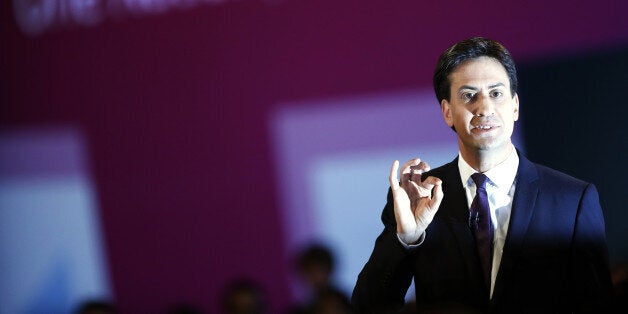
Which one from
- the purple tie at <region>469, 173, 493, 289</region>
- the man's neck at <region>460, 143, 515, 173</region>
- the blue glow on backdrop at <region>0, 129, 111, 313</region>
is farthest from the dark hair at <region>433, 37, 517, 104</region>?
the blue glow on backdrop at <region>0, 129, 111, 313</region>

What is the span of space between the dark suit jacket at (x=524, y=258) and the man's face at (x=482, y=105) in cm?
10

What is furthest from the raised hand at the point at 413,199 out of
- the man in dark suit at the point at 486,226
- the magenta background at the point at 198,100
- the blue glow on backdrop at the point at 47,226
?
the blue glow on backdrop at the point at 47,226

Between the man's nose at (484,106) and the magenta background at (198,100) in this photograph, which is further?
the magenta background at (198,100)

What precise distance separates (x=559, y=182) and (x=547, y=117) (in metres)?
1.17

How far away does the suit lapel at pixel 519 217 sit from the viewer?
202 cm

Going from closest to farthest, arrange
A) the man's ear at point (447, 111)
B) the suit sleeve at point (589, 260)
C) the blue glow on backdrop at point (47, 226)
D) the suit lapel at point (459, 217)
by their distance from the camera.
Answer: the suit sleeve at point (589, 260), the suit lapel at point (459, 217), the man's ear at point (447, 111), the blue glow on backdrop at point (47, 226)

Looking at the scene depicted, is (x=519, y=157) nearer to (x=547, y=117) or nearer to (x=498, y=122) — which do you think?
(x=498, y=122)

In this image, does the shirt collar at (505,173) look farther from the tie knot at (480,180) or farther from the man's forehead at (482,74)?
the man's forehead at (482,74)

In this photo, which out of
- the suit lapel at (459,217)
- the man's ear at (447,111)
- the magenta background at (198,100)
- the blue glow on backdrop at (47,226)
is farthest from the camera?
the blue glow on backdrop at (47,226)

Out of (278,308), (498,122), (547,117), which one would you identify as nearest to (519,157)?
(498,122)

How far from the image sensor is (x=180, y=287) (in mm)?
3926

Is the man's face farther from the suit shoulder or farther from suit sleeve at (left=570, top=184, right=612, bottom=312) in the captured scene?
suit sleeve at (left=570, top=184, right=612, bottom=312)

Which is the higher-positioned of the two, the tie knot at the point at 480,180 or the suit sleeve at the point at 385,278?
the tie knot at the point at 480,180

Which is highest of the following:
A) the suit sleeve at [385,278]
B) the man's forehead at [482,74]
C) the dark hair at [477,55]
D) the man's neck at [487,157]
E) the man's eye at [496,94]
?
the dark hair at [477,55]
